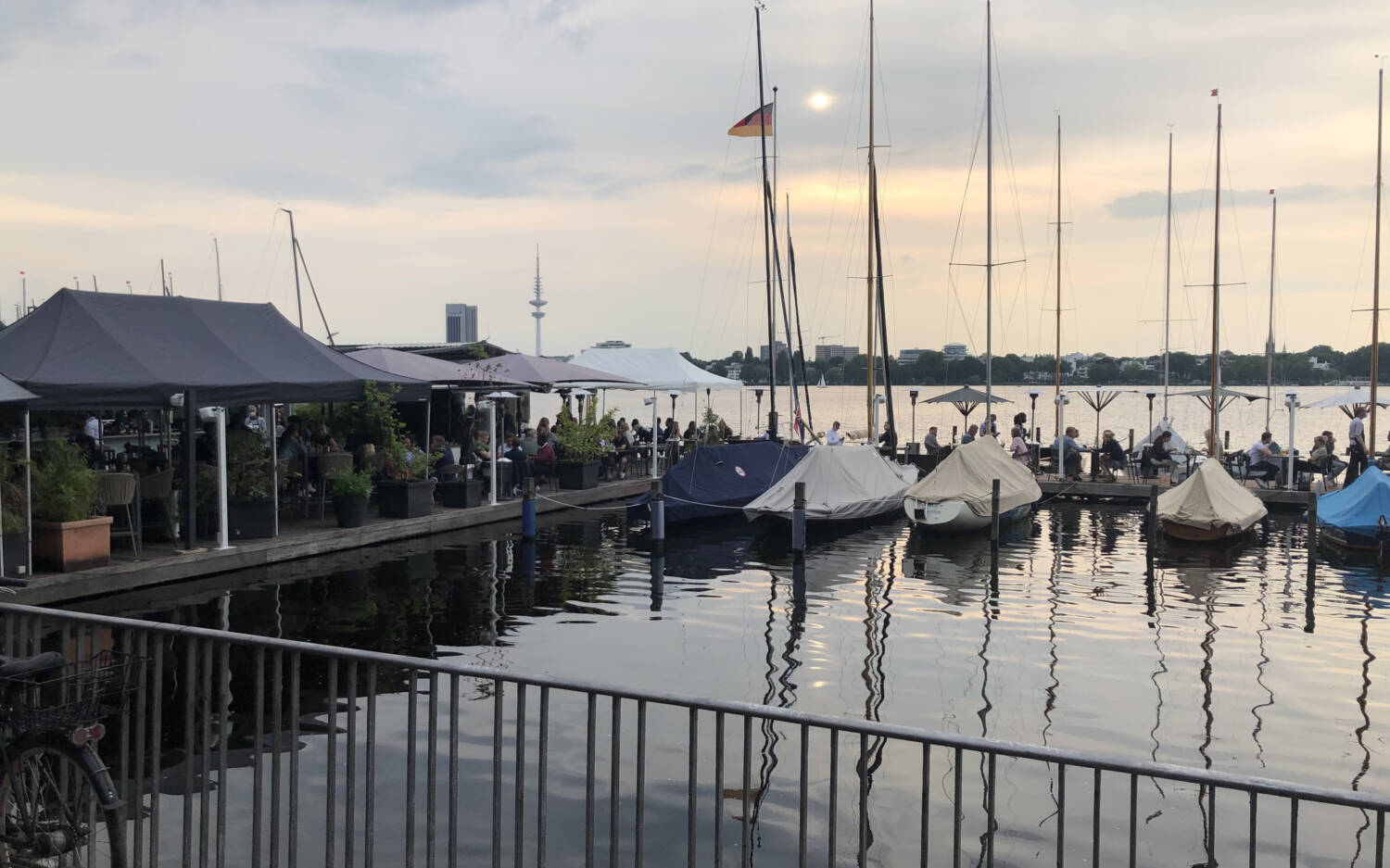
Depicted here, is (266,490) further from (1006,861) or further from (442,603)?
(1006,861)

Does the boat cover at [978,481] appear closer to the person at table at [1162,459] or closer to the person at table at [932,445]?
the person at table at [1162,459]

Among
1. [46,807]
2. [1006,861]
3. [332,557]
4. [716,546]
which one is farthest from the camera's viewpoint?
[716,546]

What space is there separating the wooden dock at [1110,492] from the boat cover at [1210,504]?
5.92 m

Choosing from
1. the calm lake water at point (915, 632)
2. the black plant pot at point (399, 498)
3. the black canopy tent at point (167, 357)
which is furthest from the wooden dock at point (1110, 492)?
the black canopy tent at point (167, 357)

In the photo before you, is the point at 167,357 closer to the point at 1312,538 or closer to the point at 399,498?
the point at 399,498

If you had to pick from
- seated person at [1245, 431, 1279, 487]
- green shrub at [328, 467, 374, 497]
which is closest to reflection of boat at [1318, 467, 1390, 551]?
seated person at [1245, 431, 1279, 487]

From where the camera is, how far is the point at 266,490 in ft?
65.6

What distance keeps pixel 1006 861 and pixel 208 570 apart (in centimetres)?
1395

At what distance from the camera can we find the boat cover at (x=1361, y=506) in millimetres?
22406

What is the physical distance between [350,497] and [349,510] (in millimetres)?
305

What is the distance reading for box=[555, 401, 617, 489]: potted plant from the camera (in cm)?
3009

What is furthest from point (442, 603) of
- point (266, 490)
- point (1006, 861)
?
point (1006, 861)

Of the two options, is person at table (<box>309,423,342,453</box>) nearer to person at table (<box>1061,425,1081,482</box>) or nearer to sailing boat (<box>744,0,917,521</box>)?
sailing boat (<box>744,0,917,521</box>)

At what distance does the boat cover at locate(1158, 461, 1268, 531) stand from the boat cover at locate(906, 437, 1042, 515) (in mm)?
3232
